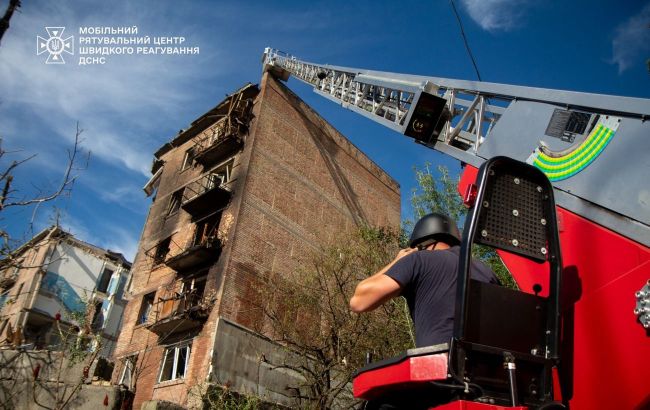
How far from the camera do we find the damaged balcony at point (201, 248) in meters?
17.8

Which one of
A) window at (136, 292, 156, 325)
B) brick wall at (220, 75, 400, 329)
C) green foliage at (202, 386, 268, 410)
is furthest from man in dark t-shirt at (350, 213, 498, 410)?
window at (136, 292, 156, 325)

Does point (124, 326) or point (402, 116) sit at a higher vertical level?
point (402, 116)

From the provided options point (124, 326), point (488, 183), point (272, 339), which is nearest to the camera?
point (488, 183)

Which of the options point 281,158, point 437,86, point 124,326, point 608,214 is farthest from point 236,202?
point 608,214

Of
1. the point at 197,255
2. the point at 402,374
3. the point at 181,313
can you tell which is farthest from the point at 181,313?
the point at 402,374

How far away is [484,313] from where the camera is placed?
2088 mm

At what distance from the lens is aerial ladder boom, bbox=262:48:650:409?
7.32ft

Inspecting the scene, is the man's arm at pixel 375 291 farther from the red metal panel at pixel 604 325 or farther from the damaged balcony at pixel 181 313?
the damaged balcony at pixel 181 313

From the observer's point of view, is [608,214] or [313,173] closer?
[608,214]

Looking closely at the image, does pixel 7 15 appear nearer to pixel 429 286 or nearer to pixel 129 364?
pixel 429 286

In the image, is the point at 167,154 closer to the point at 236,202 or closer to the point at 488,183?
the point at 236,202

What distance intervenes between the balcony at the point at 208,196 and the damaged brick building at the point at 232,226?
0.06m

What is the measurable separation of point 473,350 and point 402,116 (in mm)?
8063

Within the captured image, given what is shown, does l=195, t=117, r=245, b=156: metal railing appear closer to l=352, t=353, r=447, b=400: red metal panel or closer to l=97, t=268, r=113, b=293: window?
l=97, t=268, r=113, b=293: window
